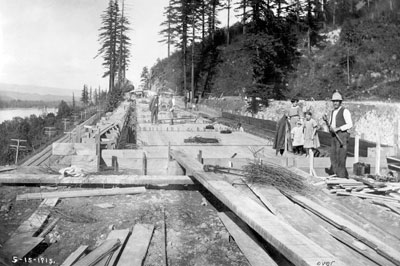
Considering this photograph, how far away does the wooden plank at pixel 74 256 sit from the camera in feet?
12.8

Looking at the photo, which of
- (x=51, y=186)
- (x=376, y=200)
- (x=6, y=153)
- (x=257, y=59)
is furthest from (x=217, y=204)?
(x=257, y=59)

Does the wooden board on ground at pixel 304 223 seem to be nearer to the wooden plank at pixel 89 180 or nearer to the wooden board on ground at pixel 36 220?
the wooden plank at pixel 89 180

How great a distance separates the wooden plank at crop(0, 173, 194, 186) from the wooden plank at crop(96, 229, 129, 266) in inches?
85.8

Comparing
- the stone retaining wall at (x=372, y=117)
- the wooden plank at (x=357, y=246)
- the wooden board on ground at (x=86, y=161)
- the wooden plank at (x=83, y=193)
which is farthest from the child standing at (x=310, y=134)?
the stone retaining wall at (x=372, y=117)

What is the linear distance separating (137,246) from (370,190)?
151 inches

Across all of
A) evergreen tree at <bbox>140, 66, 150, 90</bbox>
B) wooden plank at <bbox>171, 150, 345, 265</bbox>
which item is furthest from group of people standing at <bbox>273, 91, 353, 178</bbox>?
evergreen tree at <bbox>140, 66, 150, 90</bbox>

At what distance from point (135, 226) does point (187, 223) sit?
883 mm

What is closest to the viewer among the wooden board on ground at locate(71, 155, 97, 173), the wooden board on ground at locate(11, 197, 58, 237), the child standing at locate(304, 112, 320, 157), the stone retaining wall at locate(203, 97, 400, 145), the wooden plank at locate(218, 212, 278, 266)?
the wooden plank at locate(218, 212, 278, 266)

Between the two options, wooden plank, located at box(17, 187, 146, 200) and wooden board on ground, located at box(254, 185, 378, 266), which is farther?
wooden plank, located at box(17, 187, 146, 200)

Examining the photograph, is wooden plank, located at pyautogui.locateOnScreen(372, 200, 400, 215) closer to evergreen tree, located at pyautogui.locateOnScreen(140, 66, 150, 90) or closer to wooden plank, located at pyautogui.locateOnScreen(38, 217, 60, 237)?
wooden plank, located at pyautogui.locateOnScreen(38, 217, 60, 237)

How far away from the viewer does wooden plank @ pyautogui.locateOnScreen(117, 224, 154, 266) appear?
13.2ft

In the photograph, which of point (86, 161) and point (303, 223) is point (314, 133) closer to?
point (303, 223)

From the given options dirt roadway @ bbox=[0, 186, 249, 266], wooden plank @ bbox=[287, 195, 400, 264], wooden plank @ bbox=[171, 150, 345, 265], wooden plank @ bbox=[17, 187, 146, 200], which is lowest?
dirt roadway @ bbox=[0, 186, 249, 266]

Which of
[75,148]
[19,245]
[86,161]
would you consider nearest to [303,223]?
[19,245]
